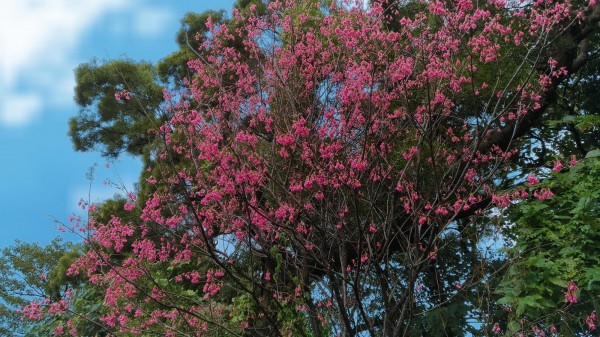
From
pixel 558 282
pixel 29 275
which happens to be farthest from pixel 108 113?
pixel 558 282

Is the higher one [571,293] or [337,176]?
[337,176]

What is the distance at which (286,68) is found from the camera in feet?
25.4

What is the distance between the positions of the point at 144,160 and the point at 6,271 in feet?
22.3

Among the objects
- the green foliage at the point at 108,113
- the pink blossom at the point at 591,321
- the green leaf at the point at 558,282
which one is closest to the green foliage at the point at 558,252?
the green leaf at the point at 558,282

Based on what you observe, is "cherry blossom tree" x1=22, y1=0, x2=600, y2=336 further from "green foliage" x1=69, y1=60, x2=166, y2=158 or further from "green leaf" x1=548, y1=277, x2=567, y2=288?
"green foliage" x1=69, y1=60, x2=166, y2=158

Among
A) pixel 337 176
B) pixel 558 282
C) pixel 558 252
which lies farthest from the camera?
pixel 558 252

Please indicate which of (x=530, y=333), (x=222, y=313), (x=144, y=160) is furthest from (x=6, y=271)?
(x=530, y=333)

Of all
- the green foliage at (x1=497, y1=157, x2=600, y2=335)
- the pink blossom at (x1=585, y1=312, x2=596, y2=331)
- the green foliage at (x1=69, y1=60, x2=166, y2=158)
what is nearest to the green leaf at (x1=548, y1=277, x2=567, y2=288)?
the green foliage at (x1=497, y1=157, x2=600, y2=335)

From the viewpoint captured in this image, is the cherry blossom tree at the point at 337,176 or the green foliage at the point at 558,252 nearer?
the cherry blossom tree at the point at 337,176

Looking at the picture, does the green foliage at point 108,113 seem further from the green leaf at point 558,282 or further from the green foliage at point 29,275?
the green leaf at point 558,282

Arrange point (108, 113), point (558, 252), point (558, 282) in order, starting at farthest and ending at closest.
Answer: point (108, 113), point (558, 252), point (558, 282)

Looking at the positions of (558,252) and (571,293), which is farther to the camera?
(558,252)

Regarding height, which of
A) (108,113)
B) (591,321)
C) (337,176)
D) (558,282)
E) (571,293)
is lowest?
(591,321)

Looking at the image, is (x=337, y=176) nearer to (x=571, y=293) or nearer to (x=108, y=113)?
(x=571, y=293)
